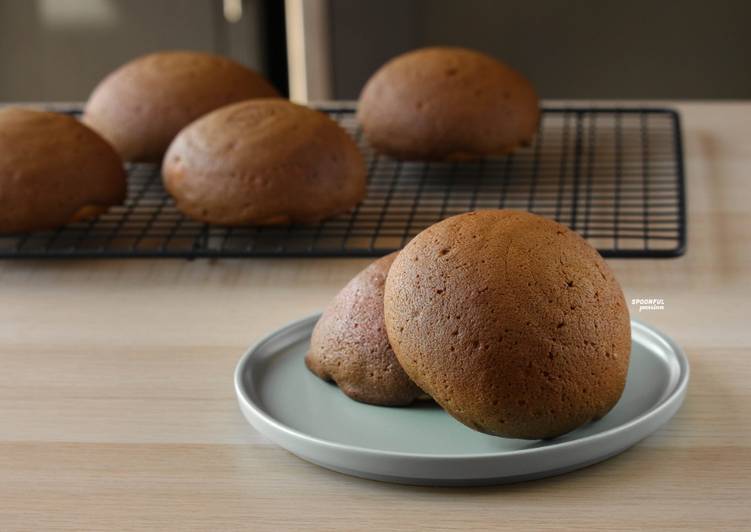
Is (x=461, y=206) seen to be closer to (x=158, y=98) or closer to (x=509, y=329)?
(x=158, y=98)

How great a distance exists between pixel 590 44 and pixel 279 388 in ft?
5.26

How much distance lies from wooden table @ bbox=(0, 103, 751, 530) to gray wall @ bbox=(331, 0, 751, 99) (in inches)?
46.4

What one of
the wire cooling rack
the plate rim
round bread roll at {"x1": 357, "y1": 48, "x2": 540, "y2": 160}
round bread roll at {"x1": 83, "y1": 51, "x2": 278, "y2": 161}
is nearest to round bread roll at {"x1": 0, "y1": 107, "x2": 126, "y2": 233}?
the wire cooling rack

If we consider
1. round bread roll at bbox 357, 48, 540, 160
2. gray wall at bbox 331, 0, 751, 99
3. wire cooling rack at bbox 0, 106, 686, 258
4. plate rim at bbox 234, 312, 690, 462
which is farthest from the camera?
gray wall at bbox 331, 0, 751, 99

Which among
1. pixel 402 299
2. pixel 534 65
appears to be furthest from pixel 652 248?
pixel 534 65

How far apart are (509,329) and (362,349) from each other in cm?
11

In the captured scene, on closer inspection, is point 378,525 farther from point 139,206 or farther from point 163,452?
point 139,206

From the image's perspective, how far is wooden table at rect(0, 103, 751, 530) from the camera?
0.52 metres

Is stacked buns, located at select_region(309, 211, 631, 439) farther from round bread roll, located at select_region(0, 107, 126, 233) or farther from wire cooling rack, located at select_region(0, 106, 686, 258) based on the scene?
round bread roll, located at select_region(0, 107, 126, 233)

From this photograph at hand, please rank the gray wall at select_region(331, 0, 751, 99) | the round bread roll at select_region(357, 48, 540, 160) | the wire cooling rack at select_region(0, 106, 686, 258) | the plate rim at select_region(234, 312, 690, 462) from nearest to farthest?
the plate rim at select_region(234, 312, 690, 462) → the wire cooling rack at select_region(0, 106, 686, 258) → the round bread roll at select_region(357, 48, 540, 160) → the gray wall at select_region(331, 0, 751, 99)

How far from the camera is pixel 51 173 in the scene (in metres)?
0.96

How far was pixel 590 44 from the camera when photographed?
2.09 m

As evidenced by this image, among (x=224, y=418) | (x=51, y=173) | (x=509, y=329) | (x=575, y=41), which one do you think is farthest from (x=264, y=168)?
(x=575, y=41)

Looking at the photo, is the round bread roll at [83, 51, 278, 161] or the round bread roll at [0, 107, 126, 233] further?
the round bread roll at [83, 51, 278, 161]
